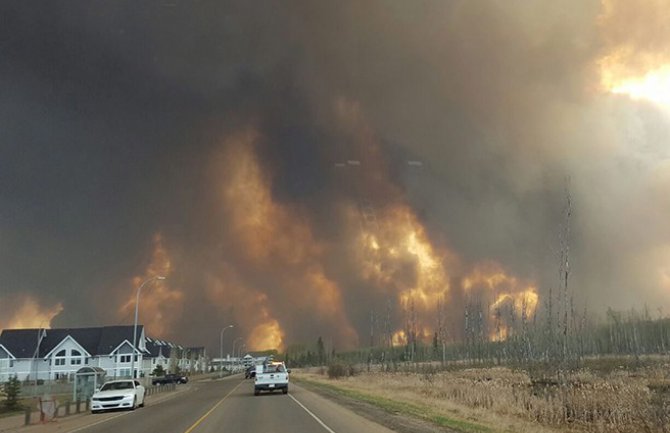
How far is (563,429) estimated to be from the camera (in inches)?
854

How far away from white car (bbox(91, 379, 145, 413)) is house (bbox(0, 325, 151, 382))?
7908cm

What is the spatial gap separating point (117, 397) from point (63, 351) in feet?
310

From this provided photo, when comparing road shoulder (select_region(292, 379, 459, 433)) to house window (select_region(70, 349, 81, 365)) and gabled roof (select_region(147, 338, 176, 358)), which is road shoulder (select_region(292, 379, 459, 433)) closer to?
house window (select_region(70, 349, 81, 365))

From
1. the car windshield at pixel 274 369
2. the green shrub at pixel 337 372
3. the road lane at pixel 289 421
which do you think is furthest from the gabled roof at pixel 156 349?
the road lane at pixel 289 421

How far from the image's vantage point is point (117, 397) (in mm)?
32500

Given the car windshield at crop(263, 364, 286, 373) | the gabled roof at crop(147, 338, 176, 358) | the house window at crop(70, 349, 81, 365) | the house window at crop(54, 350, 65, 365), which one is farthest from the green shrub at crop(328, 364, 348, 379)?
the gabled roof at crop(147, 338, 176, 358)

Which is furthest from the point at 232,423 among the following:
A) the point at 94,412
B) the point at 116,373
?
the point at 116,373

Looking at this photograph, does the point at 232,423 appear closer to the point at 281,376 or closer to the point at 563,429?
the point at 563,429

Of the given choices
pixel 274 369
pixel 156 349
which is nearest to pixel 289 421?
pixel 274 369

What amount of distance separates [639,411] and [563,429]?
120 inches

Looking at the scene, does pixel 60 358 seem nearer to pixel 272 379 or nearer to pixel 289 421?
pixel 272 379

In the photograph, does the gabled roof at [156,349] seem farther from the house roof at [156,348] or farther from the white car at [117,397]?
the white car at [117,397]

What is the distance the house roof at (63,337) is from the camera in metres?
112

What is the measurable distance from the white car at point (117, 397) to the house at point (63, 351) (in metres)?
79.1
